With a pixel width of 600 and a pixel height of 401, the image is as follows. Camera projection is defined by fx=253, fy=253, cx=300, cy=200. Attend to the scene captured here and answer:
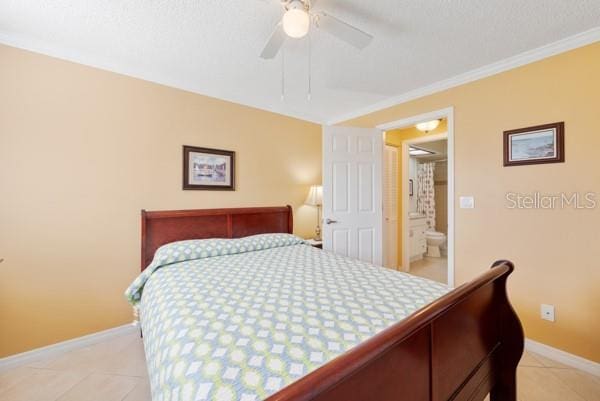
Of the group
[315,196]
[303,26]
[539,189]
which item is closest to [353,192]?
[315,196]

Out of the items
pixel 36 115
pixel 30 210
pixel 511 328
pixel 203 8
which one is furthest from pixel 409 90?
pixel 30 210

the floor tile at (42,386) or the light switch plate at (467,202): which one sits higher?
the light switch plate at (467,202)

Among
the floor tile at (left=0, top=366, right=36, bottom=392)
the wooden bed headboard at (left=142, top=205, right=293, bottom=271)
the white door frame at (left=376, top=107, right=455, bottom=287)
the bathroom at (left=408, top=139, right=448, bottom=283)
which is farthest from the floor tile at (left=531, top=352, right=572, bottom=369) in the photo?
the floor tile at (left=0, top=366, right=36, bottom=392)

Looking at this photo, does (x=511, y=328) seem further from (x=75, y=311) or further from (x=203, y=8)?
(x=75, y=311)

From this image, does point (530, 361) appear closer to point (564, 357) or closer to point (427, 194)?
point (564, 357)

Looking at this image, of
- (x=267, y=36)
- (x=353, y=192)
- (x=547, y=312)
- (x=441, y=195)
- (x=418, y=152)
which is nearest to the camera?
(x=267, y=36)

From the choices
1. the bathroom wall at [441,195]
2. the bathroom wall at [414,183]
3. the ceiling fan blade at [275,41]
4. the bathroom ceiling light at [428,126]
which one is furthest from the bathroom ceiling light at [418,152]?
the ceiling fan blade at [275,41]

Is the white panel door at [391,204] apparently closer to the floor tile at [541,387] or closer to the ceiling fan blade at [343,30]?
the floor tile at [541,387]

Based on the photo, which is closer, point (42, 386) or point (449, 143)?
point (42, 386)

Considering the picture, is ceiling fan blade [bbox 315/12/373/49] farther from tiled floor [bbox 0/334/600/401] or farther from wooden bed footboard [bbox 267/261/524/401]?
tiled floor [bbox 0/334/600/401]

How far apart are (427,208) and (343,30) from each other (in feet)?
15.9

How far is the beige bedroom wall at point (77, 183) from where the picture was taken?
1.82 meters

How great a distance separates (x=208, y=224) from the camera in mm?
2615

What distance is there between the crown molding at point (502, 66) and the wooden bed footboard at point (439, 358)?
71.8 inches
